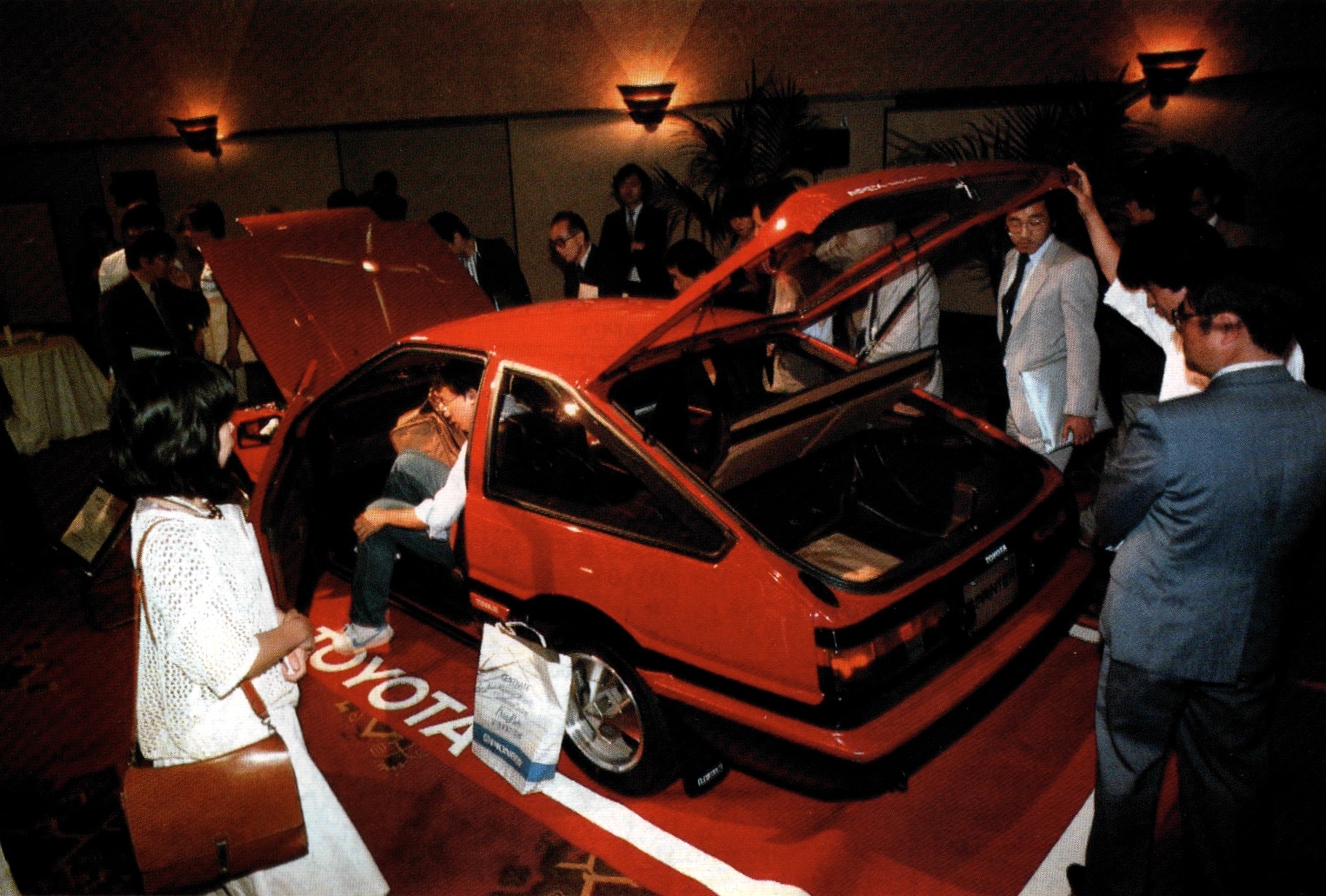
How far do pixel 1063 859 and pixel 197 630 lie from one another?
102 inches

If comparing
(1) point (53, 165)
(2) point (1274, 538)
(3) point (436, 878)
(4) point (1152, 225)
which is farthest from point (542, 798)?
(1) point (53, 165)

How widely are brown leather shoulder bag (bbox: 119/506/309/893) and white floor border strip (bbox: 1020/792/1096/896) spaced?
7.03 ft

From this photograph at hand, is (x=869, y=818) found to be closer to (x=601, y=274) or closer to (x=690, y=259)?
(x=690, y=259)

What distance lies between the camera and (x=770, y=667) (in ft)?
8.06

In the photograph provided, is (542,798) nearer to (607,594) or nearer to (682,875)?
(682,875)

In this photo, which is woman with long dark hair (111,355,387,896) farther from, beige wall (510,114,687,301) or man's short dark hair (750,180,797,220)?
beige wall (510,114,687,301)

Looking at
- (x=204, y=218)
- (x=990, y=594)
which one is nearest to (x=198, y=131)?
(x=204, y=218)

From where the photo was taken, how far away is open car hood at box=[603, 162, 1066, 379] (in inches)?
90.3

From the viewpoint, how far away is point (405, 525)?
3.58 meters

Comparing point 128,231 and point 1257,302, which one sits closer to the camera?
point 1257,302

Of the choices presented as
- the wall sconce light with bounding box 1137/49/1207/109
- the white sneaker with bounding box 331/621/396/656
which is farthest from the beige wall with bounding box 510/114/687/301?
the white sneaker with bounding box 331/621/396/656

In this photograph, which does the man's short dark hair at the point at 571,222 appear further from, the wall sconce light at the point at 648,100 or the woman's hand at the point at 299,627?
the woman's hand at the point at 299,627

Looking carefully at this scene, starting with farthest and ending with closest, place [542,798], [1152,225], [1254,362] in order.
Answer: [542,798]
[1152,225]
[1254,362]

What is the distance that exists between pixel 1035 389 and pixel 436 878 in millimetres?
3336
